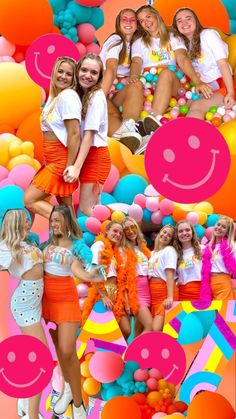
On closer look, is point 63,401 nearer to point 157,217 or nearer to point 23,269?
point 23,269

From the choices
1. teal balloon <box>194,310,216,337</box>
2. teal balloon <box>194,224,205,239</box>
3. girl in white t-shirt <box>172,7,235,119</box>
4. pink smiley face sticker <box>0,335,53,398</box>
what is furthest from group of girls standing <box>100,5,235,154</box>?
pink smiley face sticker <box>0,335,53,398</box>

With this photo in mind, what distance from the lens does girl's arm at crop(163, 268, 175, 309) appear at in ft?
11.6

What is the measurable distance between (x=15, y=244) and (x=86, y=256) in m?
0.20

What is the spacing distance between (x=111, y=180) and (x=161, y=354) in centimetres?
58

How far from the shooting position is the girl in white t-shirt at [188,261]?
11.7ft

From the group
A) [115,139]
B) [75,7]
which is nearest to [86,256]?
[115,139]

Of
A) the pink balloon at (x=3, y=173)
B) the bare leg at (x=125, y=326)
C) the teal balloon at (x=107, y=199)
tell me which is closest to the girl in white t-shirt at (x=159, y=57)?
the teal balloon at (x=107, y=199)

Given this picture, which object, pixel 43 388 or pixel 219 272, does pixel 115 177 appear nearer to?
pixel 219 272

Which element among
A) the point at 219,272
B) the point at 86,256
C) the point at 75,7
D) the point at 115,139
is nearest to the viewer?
the point at 86,256

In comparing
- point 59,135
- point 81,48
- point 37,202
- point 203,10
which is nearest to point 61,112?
point 59,135

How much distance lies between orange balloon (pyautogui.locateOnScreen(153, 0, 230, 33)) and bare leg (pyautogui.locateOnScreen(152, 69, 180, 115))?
0.75ft

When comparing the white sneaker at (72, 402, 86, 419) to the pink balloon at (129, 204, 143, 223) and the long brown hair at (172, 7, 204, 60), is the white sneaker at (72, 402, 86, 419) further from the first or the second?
the long brown hair at (172, 7, 204, 60)

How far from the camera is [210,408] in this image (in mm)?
3406

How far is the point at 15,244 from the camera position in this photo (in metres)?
3.39
